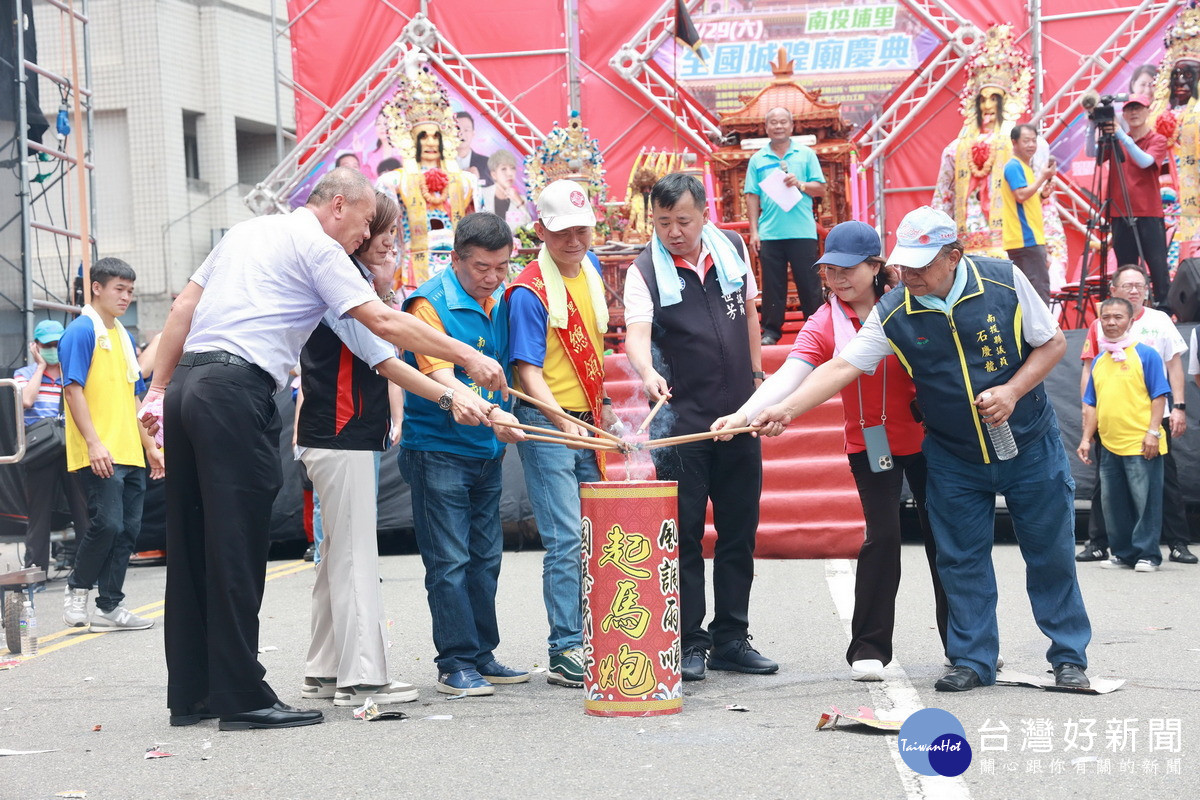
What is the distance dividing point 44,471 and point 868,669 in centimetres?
666

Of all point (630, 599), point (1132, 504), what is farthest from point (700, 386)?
point (1132, 504)

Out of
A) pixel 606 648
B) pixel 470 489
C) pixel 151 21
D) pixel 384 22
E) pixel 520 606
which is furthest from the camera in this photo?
pixel 151 21

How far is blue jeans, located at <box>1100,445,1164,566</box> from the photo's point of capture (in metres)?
9.26

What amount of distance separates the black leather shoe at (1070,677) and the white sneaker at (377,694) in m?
2.56

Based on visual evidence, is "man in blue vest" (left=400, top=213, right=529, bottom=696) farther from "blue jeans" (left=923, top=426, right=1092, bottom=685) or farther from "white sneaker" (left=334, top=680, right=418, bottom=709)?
"blue jeans" (left=923, top=426, right=1092, bottom=685)

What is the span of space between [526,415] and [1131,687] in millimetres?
2711

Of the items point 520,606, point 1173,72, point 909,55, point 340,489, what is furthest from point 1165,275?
point 340,489

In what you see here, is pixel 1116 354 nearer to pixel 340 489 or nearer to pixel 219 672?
pixel 340 489

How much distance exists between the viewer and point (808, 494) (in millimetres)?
10500

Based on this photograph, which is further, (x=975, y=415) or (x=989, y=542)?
(x=989, y=542)

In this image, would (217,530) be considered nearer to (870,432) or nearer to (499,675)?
(499,675)

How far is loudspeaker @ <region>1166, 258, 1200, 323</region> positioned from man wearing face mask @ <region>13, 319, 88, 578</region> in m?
8.77

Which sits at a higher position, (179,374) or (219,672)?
(179,374)

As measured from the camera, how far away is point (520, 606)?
27.0ft
